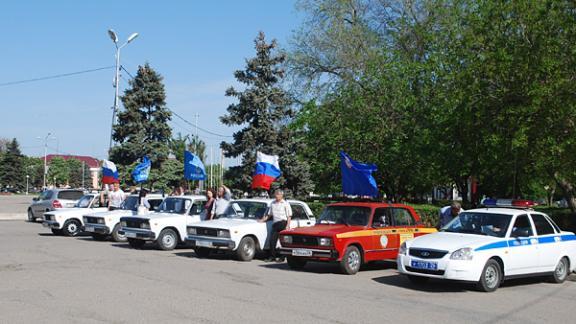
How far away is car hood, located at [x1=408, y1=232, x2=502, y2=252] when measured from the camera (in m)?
11.7

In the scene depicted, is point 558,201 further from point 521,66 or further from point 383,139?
point 521,66

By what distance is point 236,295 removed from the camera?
10.5 meters

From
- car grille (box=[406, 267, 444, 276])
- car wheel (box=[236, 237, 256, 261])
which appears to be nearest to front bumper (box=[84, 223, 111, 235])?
car wheel (box=[236, 237, 256, 261])

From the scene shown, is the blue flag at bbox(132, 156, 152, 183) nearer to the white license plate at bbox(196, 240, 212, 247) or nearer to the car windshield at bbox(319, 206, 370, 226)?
the white license plate at bbox(196, 240, 212, 247)

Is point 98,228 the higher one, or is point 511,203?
point 511,203

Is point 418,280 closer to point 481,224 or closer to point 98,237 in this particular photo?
point 481,224

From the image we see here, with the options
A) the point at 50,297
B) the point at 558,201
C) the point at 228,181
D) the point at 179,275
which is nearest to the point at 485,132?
the point at 179,275

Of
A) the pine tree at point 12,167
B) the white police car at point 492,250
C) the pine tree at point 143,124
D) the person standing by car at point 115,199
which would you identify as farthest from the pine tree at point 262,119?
the pine tree at point 12,167

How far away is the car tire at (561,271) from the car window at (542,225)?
706 mm

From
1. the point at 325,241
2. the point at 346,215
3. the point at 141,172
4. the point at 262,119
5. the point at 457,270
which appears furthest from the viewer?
the point at 262,119

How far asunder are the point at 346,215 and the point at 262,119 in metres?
23.2

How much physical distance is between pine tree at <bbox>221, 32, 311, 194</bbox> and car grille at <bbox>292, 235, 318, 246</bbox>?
2296 centimetres

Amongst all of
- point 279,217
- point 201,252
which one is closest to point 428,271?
point 279,217

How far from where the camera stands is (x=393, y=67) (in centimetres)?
3016
